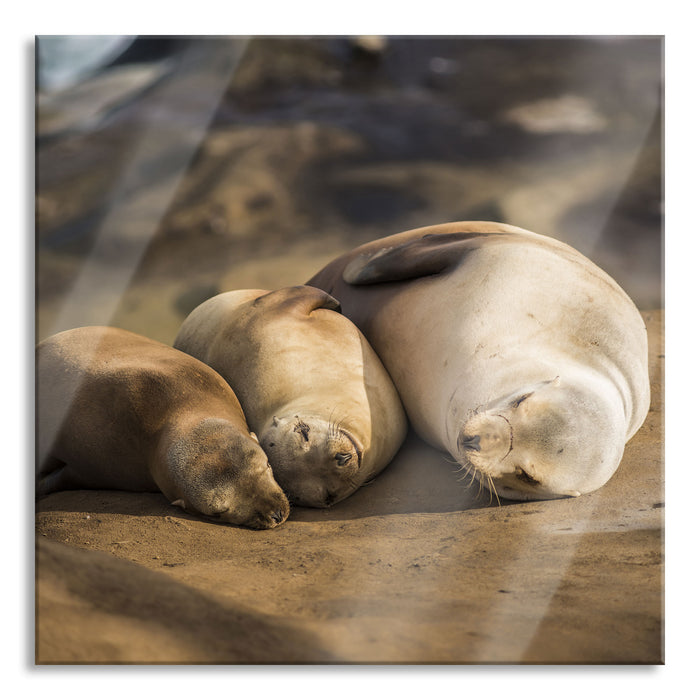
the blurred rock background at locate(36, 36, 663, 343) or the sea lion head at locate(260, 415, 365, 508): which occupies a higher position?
the blurred rock background at locate(36, 36, 663, 343)

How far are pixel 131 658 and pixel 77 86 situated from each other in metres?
2.20

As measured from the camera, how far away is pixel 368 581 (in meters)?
2.95

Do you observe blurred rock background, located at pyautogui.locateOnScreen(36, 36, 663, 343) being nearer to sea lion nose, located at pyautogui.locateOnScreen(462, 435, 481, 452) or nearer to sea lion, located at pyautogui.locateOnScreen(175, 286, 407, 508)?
sea lion, located at pyautogui.locateOnScreen(175, 286, 407, 508)

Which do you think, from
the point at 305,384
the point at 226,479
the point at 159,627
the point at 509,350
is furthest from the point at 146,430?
the point at 509,350

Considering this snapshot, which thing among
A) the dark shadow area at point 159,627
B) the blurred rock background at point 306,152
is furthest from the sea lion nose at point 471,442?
the blurred rock background at point 306,152

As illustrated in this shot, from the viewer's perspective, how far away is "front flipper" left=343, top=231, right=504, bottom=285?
416cm

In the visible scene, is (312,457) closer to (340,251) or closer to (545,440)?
(545,440)

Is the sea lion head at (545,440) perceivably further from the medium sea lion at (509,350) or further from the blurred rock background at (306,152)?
the blurred rock background at (306,152)

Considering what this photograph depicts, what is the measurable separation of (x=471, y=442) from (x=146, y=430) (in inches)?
51.2

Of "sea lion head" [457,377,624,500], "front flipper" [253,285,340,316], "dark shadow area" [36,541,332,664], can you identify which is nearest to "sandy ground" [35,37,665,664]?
"dark shadow area" [36,541,332,664]

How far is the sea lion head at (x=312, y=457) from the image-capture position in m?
3.47

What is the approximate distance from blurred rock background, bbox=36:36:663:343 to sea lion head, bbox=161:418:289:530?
76 centimetres
